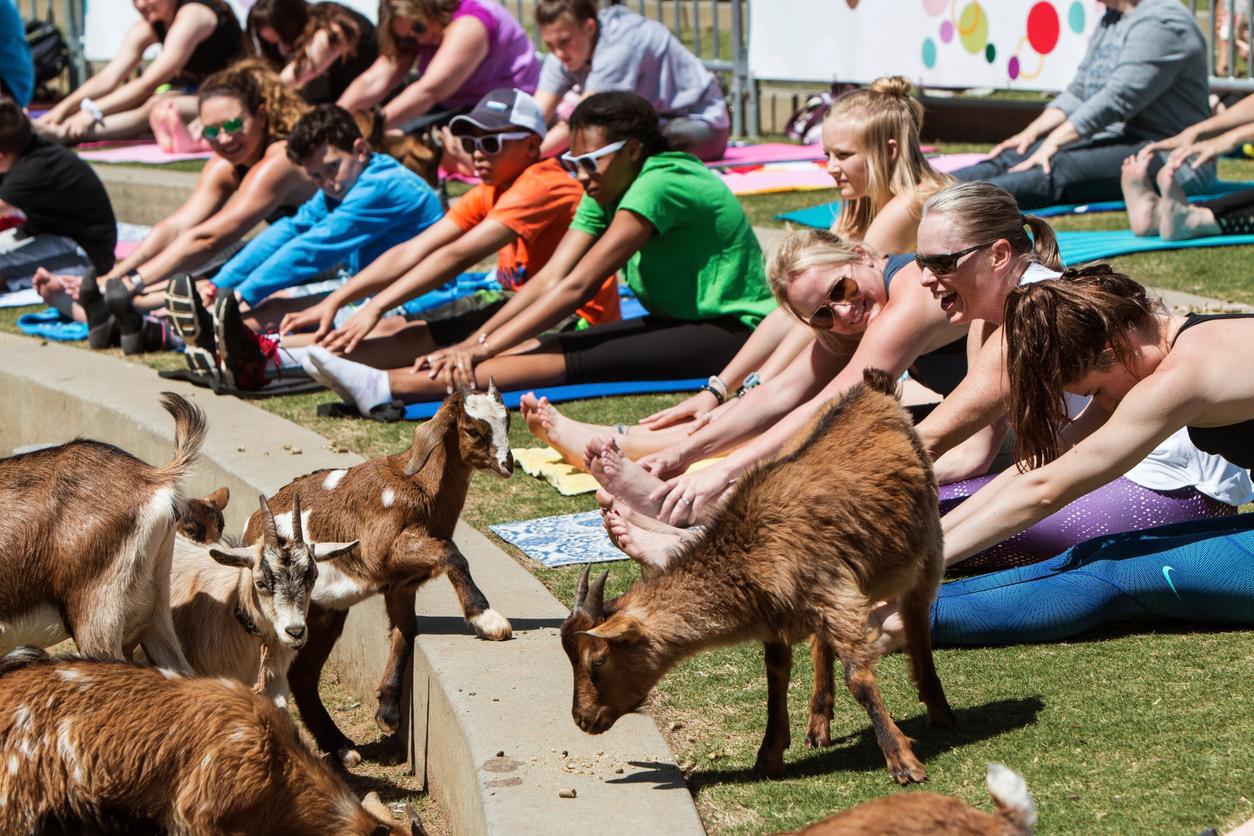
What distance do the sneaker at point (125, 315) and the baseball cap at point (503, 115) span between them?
7.81 feet

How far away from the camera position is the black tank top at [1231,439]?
4344 millimetres

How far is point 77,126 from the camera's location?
14336 mm

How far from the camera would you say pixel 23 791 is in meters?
3.44

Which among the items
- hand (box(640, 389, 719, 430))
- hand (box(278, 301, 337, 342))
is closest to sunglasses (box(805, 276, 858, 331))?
hand (box(640, 389, 719, 430))

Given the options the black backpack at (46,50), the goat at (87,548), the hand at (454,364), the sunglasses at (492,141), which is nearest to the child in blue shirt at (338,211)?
the sunglasses at (492,141)

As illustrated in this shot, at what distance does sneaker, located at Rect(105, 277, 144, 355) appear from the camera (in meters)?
8.74

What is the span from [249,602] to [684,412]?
2.47 meters

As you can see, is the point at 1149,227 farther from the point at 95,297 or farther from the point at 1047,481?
the point at 95,297

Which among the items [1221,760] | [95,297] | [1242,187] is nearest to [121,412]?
[95,297]

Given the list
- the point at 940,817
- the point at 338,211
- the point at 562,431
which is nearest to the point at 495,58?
the point at 338,211

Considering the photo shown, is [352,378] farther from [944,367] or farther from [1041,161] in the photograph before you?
Answer: [1041,161]

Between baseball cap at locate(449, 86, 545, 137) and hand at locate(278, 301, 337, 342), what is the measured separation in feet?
3.84

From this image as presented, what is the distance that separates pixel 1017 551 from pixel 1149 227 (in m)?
4.93

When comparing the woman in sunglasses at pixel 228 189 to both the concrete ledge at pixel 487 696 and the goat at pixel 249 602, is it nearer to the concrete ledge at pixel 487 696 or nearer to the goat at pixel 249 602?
the concrete ledge at pixel 487 696
